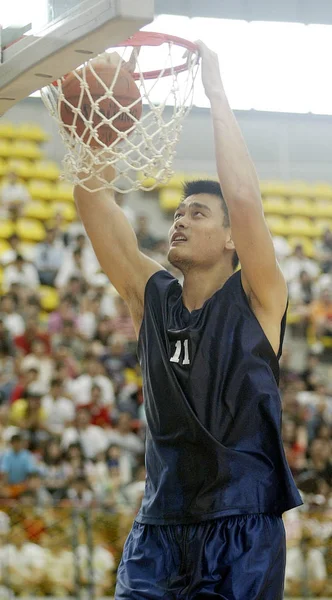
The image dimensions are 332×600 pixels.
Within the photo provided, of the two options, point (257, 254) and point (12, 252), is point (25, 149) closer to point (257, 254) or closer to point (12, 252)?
point (12, 252)

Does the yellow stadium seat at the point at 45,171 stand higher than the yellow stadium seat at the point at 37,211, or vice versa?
the yellow stadium seat at the point at 45,171

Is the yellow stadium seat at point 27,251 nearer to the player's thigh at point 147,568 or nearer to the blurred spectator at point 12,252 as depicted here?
the blurred spectator at point 12,252

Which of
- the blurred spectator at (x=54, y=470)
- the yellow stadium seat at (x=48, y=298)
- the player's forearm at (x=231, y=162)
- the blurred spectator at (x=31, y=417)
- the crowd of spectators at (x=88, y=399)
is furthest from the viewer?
the yellow stadium seat at (x=48, y=298)

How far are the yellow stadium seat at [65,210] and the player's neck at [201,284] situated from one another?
302 inches

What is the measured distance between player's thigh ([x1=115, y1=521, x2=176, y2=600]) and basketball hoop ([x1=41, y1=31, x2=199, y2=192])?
3.92ft

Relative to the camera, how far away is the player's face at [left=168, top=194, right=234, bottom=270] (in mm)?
3400

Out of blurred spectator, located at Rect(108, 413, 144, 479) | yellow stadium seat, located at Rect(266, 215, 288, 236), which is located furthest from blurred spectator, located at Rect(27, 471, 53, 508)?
yellow stadium seat, located at Rect(266, 215, 288, 236)

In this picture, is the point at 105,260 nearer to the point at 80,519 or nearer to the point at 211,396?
the point at 211,396

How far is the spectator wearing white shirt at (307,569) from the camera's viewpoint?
6.67 metres

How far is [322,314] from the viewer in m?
10.5

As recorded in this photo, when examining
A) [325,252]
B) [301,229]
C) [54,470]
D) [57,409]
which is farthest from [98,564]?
[301,229]

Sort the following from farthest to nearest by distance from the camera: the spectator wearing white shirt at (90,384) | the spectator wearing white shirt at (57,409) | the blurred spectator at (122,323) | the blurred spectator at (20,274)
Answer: the blurred spectator at (20,274) → the blurred spectator at (122,323) → the spectator wearing white shirt at (90,384) → the spectator wearing white shirt at (57,409)

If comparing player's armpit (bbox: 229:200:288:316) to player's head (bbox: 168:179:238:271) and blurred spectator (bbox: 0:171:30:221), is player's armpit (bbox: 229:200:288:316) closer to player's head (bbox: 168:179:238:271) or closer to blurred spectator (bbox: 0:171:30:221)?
player's head (bbox: 168:179:238:271)

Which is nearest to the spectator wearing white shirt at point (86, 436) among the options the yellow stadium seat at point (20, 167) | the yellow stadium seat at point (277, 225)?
the yellow stadium seat at point (20, 167)
